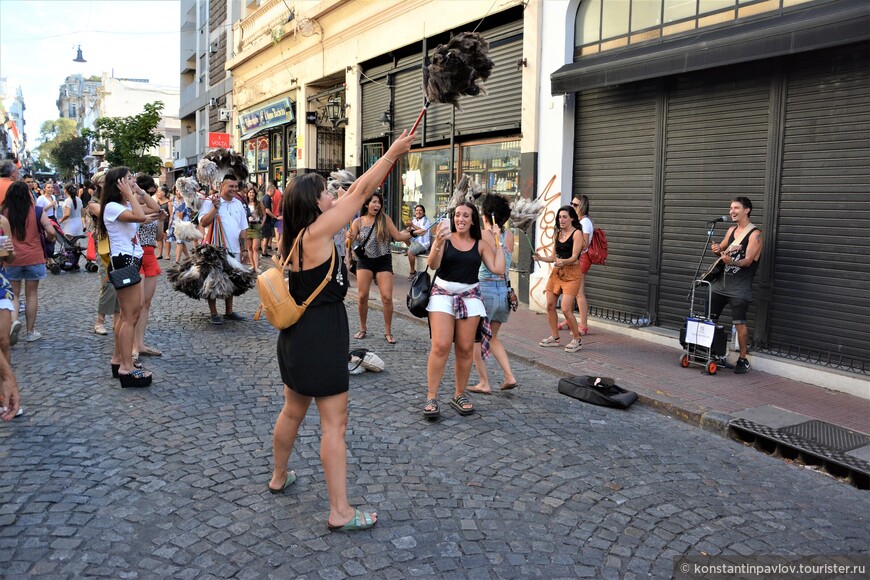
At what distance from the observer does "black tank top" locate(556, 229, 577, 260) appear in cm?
841

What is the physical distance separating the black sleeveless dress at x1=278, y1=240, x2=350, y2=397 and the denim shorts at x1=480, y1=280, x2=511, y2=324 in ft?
9.28

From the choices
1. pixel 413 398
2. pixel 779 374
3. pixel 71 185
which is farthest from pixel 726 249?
pixel 71 185

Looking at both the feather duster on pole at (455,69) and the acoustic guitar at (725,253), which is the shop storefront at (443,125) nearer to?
the acoustic guitar at (725,253)

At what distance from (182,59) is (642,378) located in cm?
4023

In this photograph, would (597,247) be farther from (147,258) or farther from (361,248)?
(147,258)

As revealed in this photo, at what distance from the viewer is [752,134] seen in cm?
795

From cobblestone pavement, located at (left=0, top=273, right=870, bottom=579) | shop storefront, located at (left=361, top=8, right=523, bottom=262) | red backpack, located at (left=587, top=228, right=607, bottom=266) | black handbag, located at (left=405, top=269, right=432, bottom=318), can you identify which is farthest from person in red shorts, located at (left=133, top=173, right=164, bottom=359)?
red backpack, located at (left=587, top=228, right=607, bottom=266)

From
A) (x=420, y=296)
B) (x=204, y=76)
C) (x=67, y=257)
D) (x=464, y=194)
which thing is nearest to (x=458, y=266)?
(x=420, y=296)

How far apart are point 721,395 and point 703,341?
964 millimetres

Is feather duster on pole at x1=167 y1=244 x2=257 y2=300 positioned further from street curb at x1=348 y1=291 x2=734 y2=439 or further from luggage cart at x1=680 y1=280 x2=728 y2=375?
luggage cart at x1=680 y1=280 x2=728 y2=375

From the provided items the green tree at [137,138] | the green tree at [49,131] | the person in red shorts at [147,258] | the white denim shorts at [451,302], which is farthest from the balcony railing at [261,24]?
the green tree at [49,131]

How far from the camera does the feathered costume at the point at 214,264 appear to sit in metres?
9.02

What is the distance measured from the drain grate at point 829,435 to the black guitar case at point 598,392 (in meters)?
1.32

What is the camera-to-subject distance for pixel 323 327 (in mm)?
3658
